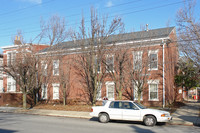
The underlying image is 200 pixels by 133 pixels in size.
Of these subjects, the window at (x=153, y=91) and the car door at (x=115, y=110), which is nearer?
the car door at (x=115, y=110)

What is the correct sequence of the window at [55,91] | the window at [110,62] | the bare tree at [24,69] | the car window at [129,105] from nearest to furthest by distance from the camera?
1. the car window at [129,105]
2. the window at [110,62]
3. the bare tree at [24,69]
4. the window at [55,91]

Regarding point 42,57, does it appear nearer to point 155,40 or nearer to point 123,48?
point 123,48

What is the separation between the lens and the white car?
41.0 feet

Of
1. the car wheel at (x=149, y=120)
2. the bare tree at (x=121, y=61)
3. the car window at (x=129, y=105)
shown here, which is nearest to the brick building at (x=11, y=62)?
the bare tree at (x=121, y=61)

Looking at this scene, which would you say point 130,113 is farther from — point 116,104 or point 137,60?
point 137,60

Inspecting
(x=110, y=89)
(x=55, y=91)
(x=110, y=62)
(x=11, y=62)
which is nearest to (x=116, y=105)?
(x=110, y=62)

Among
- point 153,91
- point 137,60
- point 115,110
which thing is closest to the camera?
point 115,110

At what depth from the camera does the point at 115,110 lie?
13.4 meters

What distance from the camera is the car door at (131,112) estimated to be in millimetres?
12805

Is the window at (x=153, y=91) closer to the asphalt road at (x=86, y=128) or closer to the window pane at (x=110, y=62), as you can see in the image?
the window pane at (x=110, y=62)

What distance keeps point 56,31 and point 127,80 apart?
9.61 meters

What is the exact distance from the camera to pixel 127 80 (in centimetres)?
2009

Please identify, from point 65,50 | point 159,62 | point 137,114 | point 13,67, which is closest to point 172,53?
→ point 159,62

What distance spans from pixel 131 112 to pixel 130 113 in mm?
83
